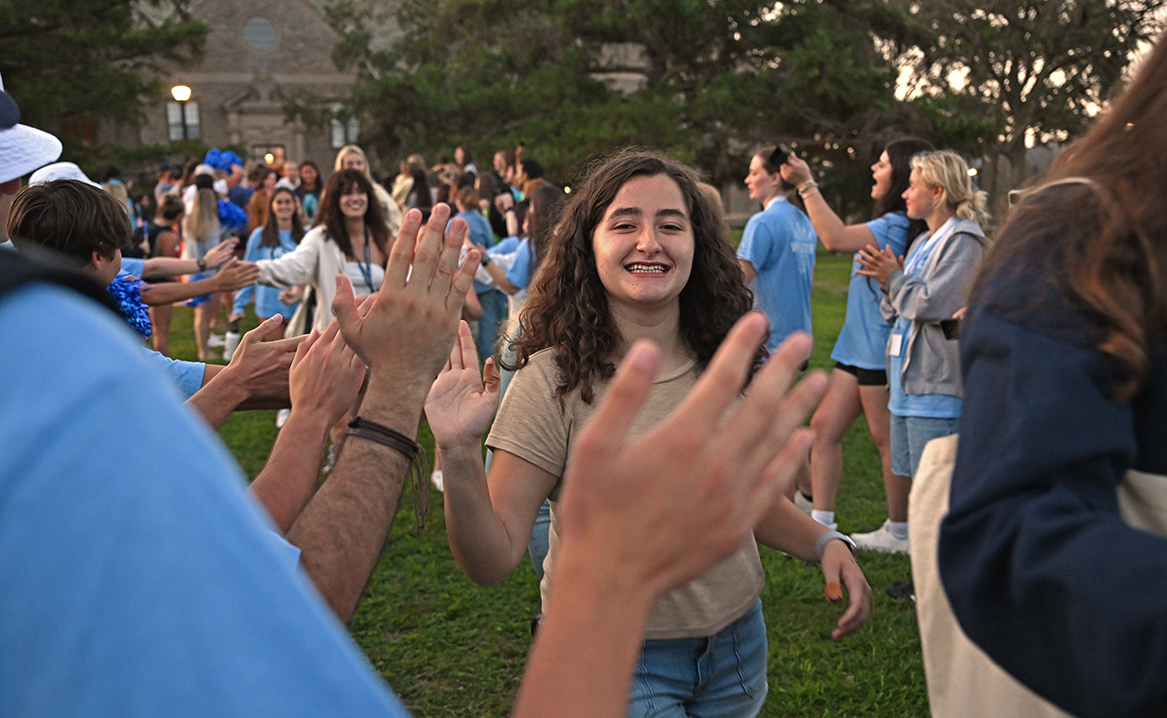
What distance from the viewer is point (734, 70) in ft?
75.7

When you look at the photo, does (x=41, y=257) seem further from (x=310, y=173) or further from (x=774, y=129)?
(x=774, y=129)

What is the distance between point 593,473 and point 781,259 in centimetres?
520

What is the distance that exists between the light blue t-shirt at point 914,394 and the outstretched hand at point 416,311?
374cm

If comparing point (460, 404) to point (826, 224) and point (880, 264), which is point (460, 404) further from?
point (826, 224)

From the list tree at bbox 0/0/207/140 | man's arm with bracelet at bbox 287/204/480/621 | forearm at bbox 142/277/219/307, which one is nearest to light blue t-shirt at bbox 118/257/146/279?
forearm at bbox 142/277/219/307

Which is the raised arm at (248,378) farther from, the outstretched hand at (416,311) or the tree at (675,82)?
the tree at (675,82)

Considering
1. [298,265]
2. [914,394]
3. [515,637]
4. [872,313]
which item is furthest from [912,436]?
[298,265]

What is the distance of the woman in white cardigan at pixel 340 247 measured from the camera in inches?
245

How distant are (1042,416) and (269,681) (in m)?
0.82

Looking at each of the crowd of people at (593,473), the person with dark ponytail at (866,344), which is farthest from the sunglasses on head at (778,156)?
the crowd of people at (593,473)

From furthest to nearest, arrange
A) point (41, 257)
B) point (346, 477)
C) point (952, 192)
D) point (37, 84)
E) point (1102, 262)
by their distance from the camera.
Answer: point (37, 84) → point (952, 192) → point (346, 477) → point (1102, 262) → point (41, 257)

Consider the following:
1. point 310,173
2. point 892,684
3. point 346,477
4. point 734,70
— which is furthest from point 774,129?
point 346,477

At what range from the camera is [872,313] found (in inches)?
219

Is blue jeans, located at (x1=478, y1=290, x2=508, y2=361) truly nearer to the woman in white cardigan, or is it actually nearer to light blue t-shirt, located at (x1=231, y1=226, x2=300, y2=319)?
the woman in white cardigan
